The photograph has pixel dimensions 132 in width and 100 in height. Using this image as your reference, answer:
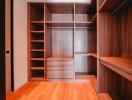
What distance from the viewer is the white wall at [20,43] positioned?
10.00 feet

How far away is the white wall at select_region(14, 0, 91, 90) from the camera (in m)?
3.05

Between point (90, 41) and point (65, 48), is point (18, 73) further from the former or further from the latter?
point (90, 41)

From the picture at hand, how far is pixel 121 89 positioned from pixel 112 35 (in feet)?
3.00

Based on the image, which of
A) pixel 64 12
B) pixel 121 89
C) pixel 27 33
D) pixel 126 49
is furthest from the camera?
pixel 64 12

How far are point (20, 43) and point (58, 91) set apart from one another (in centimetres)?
123

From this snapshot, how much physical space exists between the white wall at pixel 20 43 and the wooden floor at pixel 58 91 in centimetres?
21

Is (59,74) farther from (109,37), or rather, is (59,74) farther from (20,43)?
(109,37)

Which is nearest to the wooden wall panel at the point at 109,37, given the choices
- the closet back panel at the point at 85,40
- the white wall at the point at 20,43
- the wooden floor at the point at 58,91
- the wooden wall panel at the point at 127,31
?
the wooden wall panel at the point at 127,31

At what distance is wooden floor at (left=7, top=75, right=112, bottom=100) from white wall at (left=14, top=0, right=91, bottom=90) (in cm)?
21

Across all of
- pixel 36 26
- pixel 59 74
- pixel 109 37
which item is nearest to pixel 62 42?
pixel 36 26

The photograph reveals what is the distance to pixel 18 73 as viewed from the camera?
10.5 ft

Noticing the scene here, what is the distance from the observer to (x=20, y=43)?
3.28 metres

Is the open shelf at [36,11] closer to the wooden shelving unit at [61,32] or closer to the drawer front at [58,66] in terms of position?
the wooden shelving unit at [61,32]
